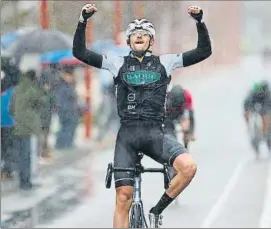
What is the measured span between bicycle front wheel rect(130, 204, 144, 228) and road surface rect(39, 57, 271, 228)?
423 millimetres

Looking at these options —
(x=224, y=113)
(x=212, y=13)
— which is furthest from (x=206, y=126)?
(x=212, y=13)

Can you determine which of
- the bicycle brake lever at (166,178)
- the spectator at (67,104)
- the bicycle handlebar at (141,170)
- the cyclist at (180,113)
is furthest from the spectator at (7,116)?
the bicycle brake lever at (166,178)

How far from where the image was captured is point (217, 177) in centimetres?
898

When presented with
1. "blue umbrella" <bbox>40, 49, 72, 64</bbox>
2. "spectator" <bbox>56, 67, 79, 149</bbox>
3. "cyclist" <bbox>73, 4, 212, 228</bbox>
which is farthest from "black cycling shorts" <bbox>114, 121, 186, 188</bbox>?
"blue umbrella" <bbox>40, 49, 72, 64</bbox>

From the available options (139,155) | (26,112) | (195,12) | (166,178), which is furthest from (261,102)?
(26,112)

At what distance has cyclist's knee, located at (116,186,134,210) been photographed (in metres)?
6.79

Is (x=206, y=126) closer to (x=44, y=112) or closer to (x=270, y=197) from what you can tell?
(x=270, y=197)

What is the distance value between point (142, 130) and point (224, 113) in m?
2.19

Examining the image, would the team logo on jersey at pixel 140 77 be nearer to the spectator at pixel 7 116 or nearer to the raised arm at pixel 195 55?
the raised arm at pixel 195 55

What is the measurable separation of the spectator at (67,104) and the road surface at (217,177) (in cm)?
31

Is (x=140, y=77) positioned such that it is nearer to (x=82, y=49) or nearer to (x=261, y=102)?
(x=82, y=49)

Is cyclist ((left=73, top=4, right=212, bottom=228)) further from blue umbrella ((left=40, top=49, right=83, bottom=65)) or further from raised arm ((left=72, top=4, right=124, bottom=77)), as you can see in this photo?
blue umbrella ((left=40, top=49, right=83, bottom=65))

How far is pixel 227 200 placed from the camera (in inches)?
373

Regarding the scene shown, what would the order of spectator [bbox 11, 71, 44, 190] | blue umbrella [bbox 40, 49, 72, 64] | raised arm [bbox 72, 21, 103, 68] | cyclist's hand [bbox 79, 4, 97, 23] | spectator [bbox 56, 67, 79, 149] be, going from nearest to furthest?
cyclist's hand [bbox 79, 4, 97, 23] → raised arm [bbox 72, 21, 103, 68] → spectator [bbox 11, 71, 44, 190] → spectator [bbox 56, 67, 79, 149] → blue umbrella [bbox 40, 49, 72, 64]
